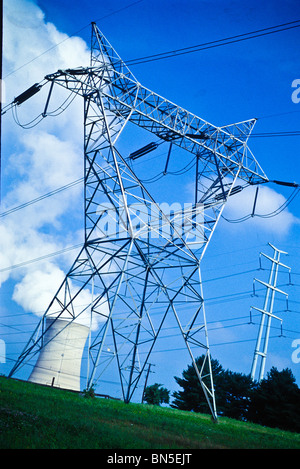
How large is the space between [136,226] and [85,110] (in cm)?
717

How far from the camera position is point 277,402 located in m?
33.0

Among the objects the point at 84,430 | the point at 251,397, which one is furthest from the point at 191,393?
the point at 84,430

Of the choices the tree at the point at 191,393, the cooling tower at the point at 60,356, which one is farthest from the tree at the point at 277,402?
the cooling tower at the point at 60,356

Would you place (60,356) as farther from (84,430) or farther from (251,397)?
(84,430)

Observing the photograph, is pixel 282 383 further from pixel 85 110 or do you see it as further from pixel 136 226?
pixel 85 110

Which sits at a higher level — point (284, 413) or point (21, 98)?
point (21, 98)

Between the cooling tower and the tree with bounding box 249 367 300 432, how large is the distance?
16318 mm

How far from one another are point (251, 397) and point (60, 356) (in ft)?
56.5

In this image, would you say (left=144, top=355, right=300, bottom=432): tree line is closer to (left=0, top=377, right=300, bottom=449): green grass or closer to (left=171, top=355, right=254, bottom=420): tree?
(left=171, top=355, right=254, bottom=420): tree

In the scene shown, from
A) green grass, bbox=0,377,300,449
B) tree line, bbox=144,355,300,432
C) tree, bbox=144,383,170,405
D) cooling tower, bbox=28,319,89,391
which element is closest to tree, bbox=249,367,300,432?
tree line, bbox=144,355,300,432

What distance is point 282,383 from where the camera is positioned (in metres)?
34.8

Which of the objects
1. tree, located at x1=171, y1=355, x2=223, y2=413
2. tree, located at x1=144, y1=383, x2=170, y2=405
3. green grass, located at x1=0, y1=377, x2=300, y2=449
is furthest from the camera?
tree, located at x1=144, y1=383, x2=170, y2=405

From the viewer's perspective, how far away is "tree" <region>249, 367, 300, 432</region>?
100.0 feet
